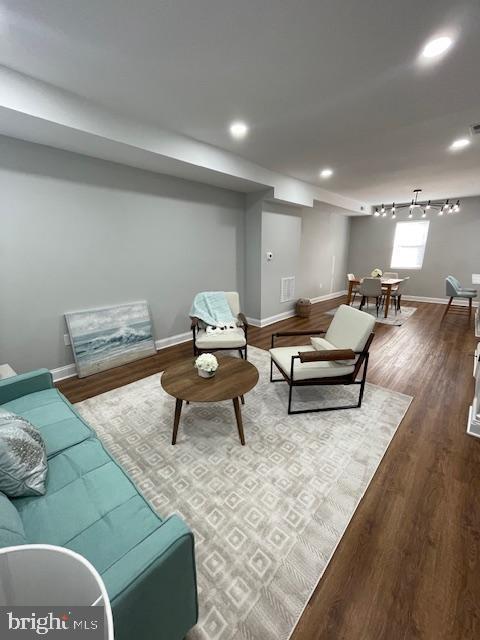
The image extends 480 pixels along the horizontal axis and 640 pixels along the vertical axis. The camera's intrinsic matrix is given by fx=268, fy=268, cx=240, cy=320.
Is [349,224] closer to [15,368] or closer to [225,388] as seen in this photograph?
[225,388]

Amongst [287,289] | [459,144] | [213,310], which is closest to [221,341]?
[213,310]

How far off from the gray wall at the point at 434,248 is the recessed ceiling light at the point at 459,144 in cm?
402

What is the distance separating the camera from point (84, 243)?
10.0ft

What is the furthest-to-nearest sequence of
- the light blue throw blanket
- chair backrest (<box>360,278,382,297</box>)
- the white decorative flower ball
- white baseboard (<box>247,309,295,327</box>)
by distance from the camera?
chair backrest (<box>360,278,382,297</box>)
white baseboard (<box>247,309,295,327</box>)
the light blue throw blanket
the white decorative flower ball

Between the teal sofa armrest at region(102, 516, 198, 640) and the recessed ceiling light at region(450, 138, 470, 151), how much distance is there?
14.3ft

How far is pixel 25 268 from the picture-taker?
8.87ft

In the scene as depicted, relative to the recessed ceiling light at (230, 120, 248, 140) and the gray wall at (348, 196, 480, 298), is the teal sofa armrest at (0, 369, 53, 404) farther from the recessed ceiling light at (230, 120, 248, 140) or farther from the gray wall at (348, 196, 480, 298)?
the gray wall at (348, 196, 480, 298)

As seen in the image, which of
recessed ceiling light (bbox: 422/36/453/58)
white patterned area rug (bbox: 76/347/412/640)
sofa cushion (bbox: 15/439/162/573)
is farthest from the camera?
recessed ceiling light (bbox: 422/36/453/58)

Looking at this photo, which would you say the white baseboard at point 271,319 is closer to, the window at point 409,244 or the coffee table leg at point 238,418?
the coffee table leg at point 238,418

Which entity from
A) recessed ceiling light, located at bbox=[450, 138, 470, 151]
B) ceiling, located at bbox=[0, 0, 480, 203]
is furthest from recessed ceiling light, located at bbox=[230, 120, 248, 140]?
recessed ceiling light, located at bbox=[450, 138, 470, 151]

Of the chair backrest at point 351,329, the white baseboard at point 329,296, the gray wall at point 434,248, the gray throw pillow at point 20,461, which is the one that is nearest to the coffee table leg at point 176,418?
the gray throw pillow at point 20,461

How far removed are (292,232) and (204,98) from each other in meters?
3.32

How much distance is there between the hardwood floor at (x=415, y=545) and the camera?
112 cm

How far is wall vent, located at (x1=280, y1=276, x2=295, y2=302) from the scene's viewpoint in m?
5.33
